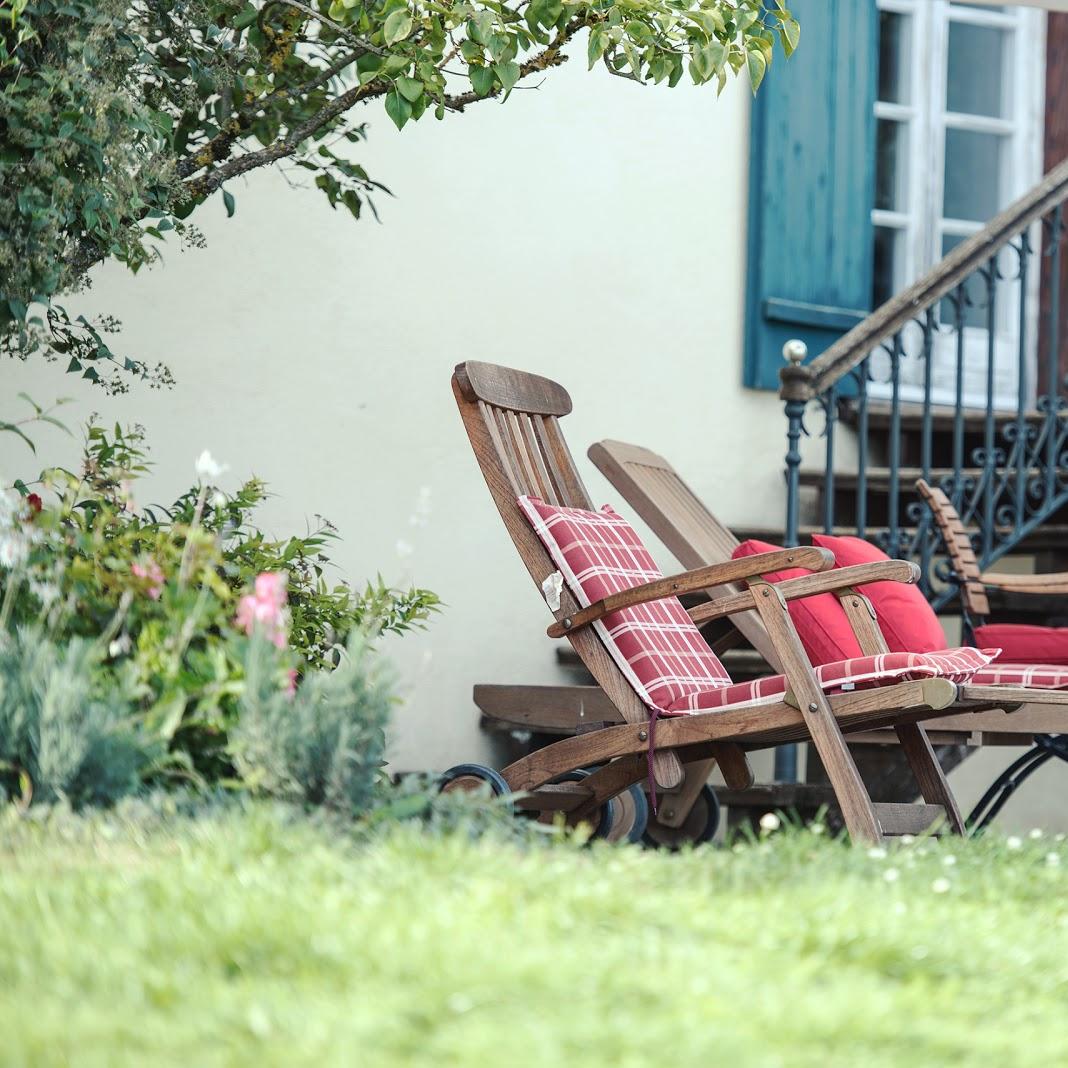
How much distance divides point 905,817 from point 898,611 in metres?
0.81

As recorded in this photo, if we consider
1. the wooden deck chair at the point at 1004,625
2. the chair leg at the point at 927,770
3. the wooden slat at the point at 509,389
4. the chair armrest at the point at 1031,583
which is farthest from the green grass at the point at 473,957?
the chair armrest at the point at 1031,583

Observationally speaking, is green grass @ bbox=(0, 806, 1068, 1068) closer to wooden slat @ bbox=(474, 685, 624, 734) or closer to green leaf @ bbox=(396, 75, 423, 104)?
green leaf @ bbox=(396, 75, 423, 104)

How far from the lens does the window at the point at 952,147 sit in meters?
6.39

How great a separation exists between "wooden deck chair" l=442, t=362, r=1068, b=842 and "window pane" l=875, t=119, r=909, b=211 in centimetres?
297

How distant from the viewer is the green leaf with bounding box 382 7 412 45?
3.15 m

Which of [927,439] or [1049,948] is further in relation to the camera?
[927,439]

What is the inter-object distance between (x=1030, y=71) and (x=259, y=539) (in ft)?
14.6

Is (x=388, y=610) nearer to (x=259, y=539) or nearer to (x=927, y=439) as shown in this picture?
(x=259, y=539)

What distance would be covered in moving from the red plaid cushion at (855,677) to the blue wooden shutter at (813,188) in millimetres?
2564

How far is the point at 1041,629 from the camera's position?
4.51 metres

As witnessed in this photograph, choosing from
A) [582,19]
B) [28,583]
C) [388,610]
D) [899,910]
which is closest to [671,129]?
[582,19]

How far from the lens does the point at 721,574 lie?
129 inches

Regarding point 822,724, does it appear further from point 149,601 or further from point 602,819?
point 149,601

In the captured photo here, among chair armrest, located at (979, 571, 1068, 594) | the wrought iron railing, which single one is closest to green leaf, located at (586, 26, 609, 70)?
the wrought iron railing
